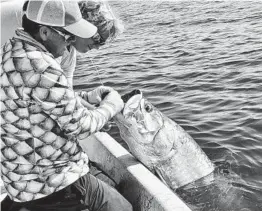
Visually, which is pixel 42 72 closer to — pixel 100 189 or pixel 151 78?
pixel 100 189

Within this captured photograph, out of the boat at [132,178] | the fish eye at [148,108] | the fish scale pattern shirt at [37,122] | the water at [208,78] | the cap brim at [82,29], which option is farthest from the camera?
the water at [208,78]

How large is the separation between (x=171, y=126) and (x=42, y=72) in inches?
83.4

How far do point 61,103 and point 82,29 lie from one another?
0.45 m

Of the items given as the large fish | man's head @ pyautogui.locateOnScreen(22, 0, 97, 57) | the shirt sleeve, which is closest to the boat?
the large fish

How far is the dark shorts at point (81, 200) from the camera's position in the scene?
2559 millimetres

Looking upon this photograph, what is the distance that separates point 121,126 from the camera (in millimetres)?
3795

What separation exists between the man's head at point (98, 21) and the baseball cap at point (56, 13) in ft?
0.49

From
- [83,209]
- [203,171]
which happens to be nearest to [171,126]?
[203,171]

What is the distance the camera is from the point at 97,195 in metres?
→ 2.86

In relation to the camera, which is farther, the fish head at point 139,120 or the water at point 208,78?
the water at point 208,78

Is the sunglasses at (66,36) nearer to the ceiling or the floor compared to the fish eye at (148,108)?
nearer to the ceiling

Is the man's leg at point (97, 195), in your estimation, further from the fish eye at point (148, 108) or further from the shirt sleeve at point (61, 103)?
the fish eye at point (148, 108)

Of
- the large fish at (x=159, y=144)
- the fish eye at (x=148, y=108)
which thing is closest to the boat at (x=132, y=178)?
the large fish at (x=159, y=144)

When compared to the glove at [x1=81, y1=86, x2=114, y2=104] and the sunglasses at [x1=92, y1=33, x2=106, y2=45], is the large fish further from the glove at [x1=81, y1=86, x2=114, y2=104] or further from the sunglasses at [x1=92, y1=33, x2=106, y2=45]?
the sunglasses at [x1=92, y1=33, x2=106, y2=45]
